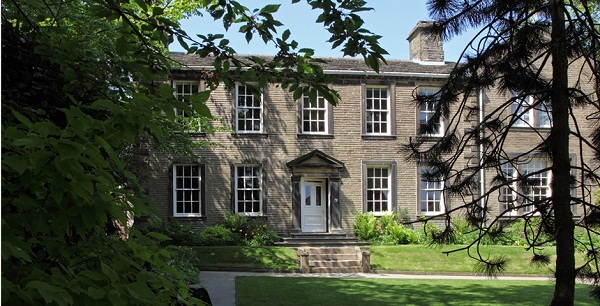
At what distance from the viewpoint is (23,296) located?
1.66 metres

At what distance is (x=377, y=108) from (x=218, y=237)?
8.21 m

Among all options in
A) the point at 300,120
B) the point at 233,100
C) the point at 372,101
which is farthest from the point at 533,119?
the point at 233,100

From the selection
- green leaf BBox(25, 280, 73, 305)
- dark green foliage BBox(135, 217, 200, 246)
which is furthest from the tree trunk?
dark green foliage BBox(135, 217, 200, 246)

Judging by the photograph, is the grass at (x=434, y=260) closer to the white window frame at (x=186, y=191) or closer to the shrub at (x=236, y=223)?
the shrub at (x=236, y=223)

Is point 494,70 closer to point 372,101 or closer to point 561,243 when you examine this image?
point 561,243

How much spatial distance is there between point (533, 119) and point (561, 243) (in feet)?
63.4

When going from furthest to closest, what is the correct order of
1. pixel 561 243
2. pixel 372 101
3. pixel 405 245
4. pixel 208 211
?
pixel 372 101
pixel 208 211
pixel 405 245
pixel 561 243

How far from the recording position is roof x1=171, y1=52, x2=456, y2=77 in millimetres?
22312

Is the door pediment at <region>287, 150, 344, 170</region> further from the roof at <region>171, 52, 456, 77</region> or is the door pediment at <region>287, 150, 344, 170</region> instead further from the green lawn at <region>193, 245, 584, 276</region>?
the green lawn at <region>193, 245, 584, 276</region>

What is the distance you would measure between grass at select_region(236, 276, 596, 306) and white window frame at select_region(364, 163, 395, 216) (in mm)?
7076

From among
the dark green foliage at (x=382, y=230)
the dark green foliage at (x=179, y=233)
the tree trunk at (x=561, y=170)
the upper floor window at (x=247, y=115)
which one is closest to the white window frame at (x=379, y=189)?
the dark green foliage at (x=382, y=230)

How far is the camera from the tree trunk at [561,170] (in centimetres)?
557

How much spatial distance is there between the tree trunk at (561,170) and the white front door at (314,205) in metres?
16.6

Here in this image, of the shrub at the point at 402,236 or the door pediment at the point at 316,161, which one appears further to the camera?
the door pediment at the point at 316,161
